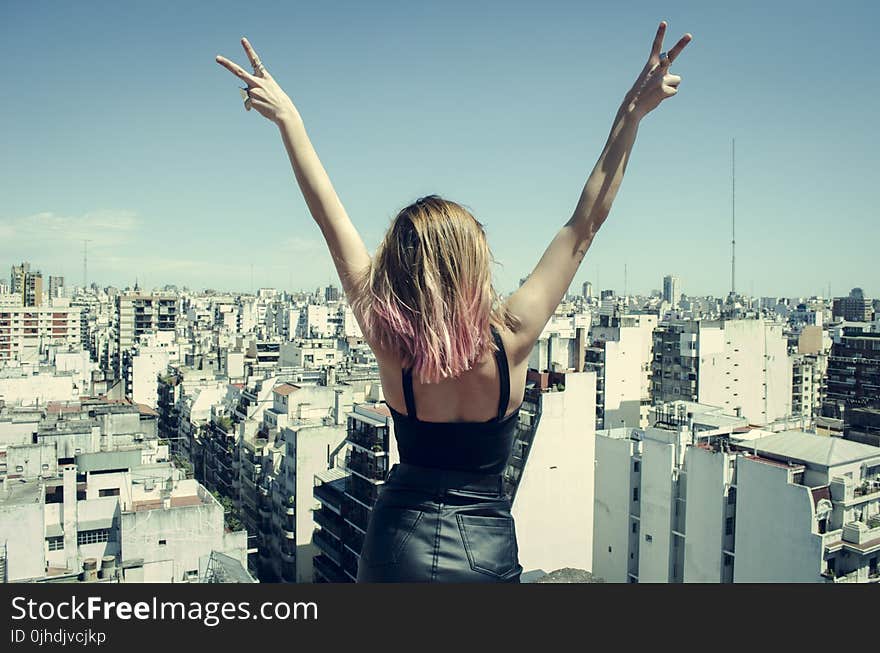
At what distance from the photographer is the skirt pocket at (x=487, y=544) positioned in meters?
1.36

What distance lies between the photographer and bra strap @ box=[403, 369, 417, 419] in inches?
53.1

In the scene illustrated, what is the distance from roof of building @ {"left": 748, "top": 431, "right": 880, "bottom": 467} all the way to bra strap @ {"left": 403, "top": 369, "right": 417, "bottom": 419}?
13.9 m

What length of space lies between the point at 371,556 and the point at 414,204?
643 mm

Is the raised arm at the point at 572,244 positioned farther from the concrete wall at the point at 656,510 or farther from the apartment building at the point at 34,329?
the apartment building at the point at 34,329

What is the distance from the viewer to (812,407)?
34.1 m

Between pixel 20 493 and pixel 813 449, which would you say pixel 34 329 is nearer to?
pixel 20 493

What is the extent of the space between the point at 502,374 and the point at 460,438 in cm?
14

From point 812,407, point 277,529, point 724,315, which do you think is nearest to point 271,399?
point 277,529

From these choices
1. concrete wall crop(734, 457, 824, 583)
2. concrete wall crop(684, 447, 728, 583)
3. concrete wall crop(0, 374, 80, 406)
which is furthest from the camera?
concrete wall crop(0, 374, 80, 406)

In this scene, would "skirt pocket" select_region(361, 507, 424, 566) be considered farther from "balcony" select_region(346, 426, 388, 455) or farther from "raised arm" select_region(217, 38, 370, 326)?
"balcony" select_region(346, 426, 388, 455)

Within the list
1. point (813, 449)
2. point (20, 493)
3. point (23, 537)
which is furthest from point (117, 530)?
point (813, 449)

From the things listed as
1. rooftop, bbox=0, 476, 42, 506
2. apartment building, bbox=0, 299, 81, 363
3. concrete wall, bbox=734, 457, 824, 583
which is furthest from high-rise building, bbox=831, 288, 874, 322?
rooftop, bbox=0, 476, 42, 506

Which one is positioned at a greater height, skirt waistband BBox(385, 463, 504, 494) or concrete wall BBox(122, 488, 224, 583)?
skirt waistband BBox(385, 463, 504, 494)

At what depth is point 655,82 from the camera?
4.66 ft
